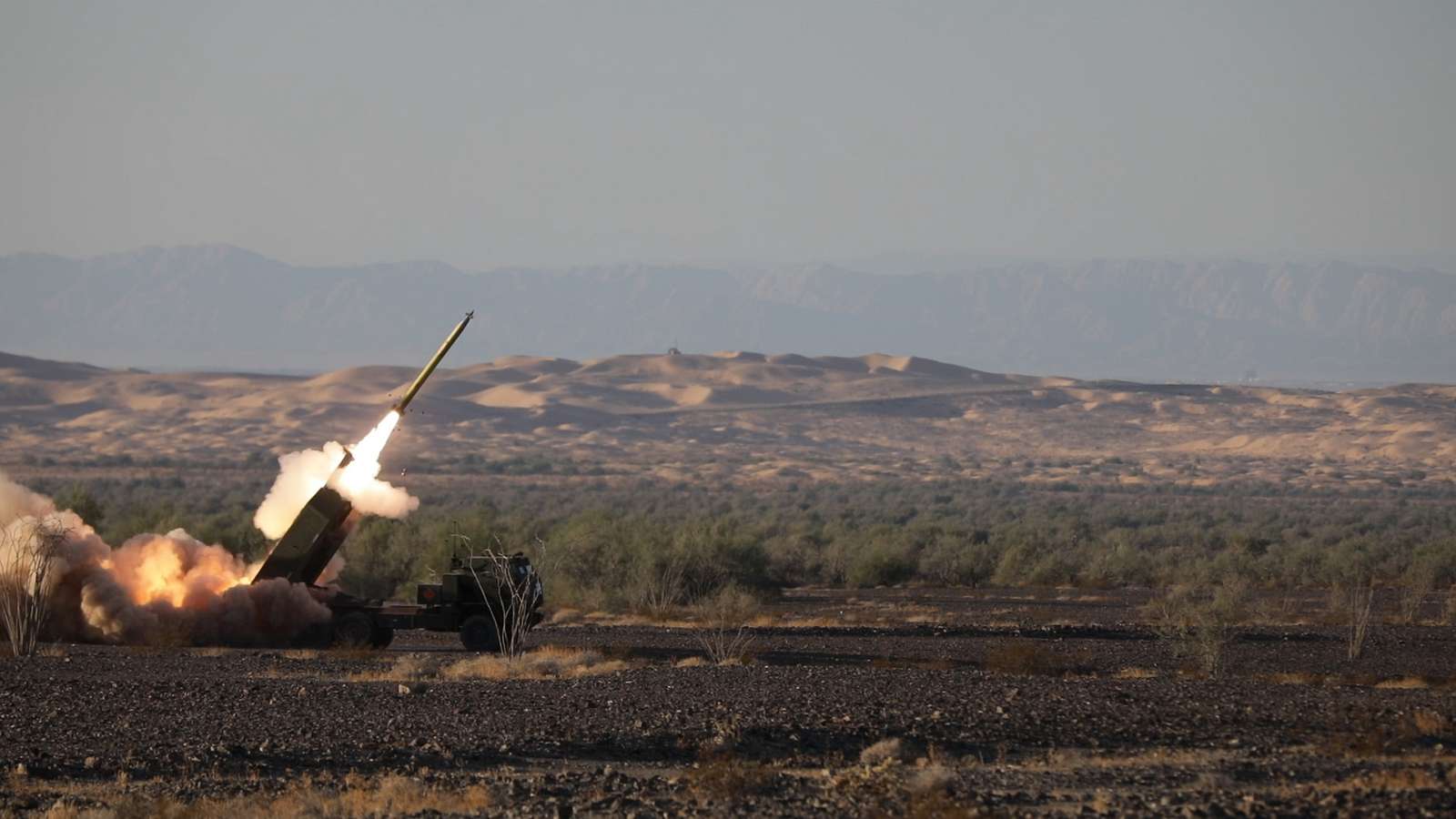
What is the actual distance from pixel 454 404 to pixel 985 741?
379 ft

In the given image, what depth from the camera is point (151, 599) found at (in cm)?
3003

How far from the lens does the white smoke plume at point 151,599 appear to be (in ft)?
95.7

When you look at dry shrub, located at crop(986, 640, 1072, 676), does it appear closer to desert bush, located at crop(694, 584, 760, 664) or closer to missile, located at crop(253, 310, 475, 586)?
desert bush, located at crop(694, 584, 760, 664)

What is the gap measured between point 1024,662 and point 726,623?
8.91m

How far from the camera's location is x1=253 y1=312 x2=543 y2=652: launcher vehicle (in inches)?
1121

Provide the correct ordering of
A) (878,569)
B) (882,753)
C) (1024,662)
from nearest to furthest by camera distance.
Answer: (882,753) → (1024,662) → (878,569)

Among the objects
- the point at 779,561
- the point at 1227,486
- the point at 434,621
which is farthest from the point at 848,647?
the point at 1227,486

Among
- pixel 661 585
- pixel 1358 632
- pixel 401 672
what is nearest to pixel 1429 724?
pixel 1358 632

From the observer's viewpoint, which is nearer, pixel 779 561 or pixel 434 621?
pixel 434 621

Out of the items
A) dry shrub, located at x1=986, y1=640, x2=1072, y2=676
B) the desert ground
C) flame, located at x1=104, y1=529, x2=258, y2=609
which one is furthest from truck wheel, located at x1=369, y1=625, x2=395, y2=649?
dry shrub, located at x1=986, y1=640, x2=1072, y2=676

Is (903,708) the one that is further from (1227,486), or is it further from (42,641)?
(1227,486)

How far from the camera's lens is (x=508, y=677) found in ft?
78.6

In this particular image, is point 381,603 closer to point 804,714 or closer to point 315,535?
point 315,535

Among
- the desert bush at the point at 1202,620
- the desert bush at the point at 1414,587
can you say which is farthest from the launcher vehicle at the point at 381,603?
the desert bush at the point at 1414,587
